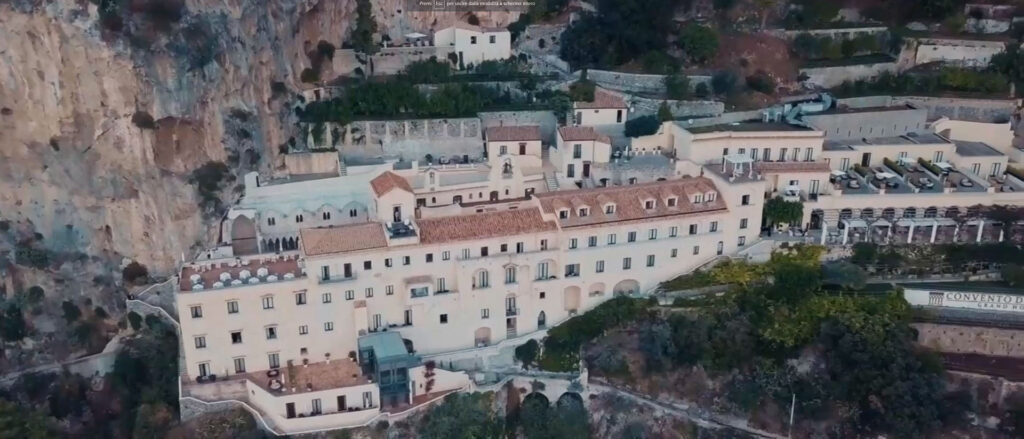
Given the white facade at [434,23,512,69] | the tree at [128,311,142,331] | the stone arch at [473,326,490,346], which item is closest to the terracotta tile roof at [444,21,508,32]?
the white facade at [434,23,512,69]

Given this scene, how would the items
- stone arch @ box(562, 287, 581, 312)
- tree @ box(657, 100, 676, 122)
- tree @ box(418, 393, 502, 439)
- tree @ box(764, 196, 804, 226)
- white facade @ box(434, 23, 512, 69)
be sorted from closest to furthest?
tree @ box(418, 393, 502, 439) < stone arch @ box(562, 287, 581, 312) < tree @ box(764, 196, 804, 226) < tree @ box(657, 100, 676, 122) < white facade @ box(434, 23, 512, 69)

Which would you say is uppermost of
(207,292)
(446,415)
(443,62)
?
(443,62)

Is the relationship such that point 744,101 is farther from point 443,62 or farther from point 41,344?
point 41,344

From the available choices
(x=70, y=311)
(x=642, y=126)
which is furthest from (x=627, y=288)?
(x=70, y=311)

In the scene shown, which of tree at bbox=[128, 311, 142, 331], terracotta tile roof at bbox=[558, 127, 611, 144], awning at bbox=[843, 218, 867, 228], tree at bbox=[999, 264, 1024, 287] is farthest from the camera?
terracotta tile roof at bbox=[558, 127, 611, 144]

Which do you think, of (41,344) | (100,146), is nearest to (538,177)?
(100,146)

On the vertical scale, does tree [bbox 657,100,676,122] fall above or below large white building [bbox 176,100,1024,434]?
above

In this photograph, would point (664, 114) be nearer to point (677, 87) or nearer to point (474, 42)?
point (677, 87)

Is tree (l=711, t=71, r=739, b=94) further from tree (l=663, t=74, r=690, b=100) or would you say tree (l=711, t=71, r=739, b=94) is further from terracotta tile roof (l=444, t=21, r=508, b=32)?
terracotta tile roof (l=444, t=21, r=508, b=32)
